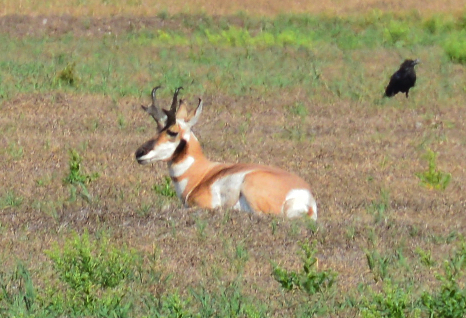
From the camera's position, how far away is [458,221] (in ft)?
30.7

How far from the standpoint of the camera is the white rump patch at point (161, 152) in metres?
9.34

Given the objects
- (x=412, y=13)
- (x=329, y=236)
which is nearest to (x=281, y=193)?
(x=329, y=236)

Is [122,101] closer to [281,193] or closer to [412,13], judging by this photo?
[281,193]

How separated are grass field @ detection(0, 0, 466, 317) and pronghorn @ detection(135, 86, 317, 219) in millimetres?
342

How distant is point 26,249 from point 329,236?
8.12 feet

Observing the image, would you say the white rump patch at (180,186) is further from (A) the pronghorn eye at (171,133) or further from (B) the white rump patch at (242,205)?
(B) the white rump patch at (242,205)

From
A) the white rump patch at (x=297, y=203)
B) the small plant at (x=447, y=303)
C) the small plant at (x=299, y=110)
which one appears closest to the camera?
the small plant at (x=447, y=303)

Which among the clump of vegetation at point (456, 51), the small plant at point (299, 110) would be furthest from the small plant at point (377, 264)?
the clump of vegetation at point (456, 51)

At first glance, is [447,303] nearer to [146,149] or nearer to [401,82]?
[146,149]

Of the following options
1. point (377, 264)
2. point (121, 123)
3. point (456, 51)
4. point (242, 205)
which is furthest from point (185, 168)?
point (456, 51)

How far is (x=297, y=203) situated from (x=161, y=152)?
1518mm

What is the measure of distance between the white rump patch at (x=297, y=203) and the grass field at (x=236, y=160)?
0.24m

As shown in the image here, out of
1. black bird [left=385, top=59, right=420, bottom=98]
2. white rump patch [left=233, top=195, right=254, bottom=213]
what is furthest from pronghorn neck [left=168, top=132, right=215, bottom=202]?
black bird [left=385, top=59, right=420, bottom=98]

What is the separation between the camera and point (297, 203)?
8.76 meters
